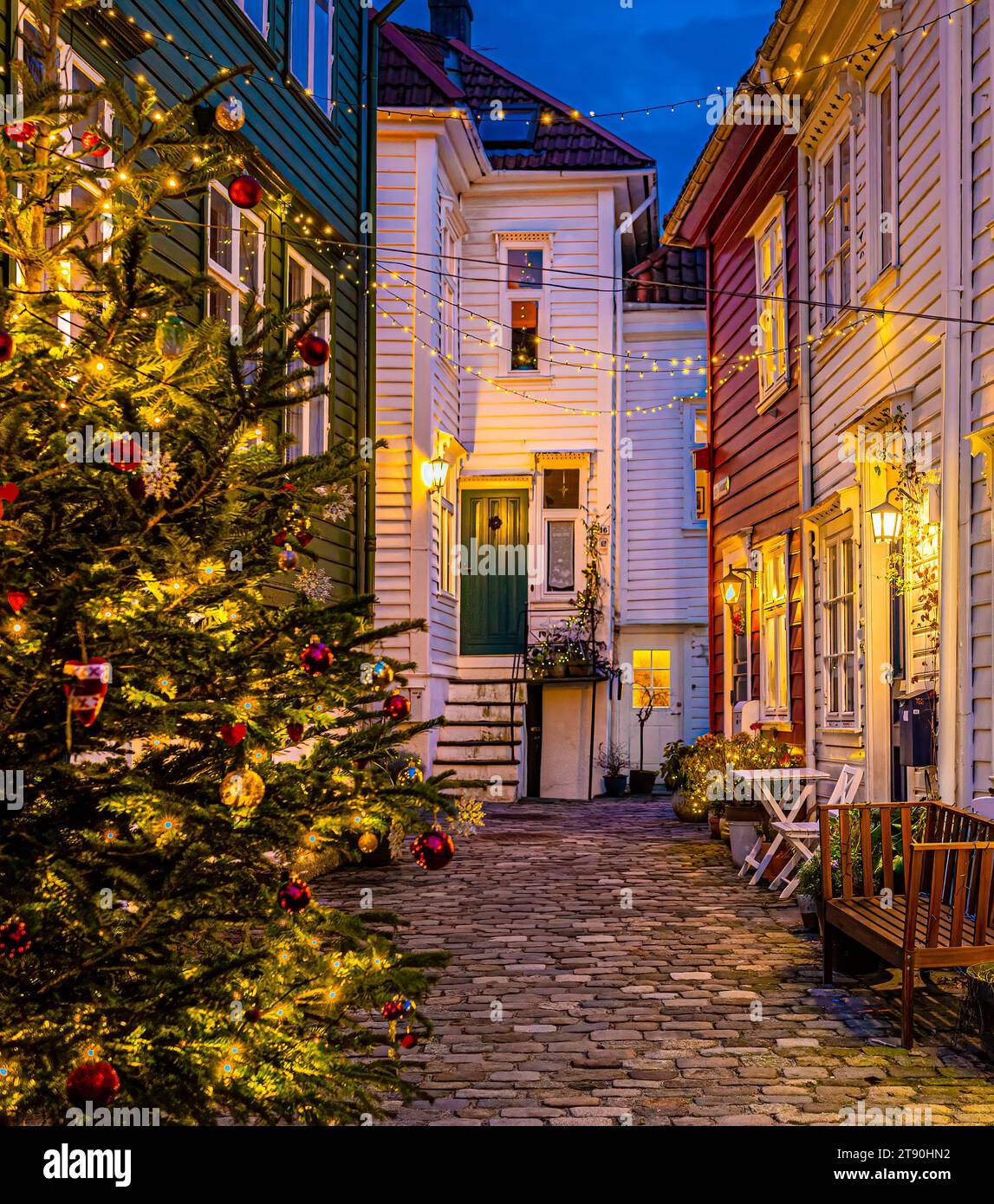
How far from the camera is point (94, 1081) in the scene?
2846 millimetres

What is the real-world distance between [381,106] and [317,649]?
14.4 m

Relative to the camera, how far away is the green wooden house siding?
27.6ft

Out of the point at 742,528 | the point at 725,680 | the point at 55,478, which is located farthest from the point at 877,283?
the point at 55,478

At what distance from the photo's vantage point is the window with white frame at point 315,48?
477 inches

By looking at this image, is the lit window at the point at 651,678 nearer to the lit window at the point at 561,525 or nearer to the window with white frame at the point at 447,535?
the lit window at the point at 561,525

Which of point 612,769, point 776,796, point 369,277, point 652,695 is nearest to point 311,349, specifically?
point 776,796

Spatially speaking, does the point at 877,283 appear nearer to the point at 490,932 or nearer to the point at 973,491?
the point at 973,491

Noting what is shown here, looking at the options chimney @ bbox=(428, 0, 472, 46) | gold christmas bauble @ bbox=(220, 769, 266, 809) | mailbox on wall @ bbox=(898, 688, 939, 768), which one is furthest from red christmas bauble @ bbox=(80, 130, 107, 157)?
chimney @ bbox=(428, 0, 472, 46)

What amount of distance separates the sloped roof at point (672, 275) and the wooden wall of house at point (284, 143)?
29.9 feet

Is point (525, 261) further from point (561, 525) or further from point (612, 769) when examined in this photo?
point (612, 769)

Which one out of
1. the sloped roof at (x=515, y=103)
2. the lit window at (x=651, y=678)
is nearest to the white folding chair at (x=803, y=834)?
the sloped roof at (x=515, y=103)

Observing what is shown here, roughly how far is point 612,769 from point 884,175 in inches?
435

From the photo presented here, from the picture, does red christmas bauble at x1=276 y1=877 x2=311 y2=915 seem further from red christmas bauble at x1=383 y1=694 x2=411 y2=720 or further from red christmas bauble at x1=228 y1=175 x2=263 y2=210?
red christmas bauble at x1=228 y1=175 x2=263 y2=210
